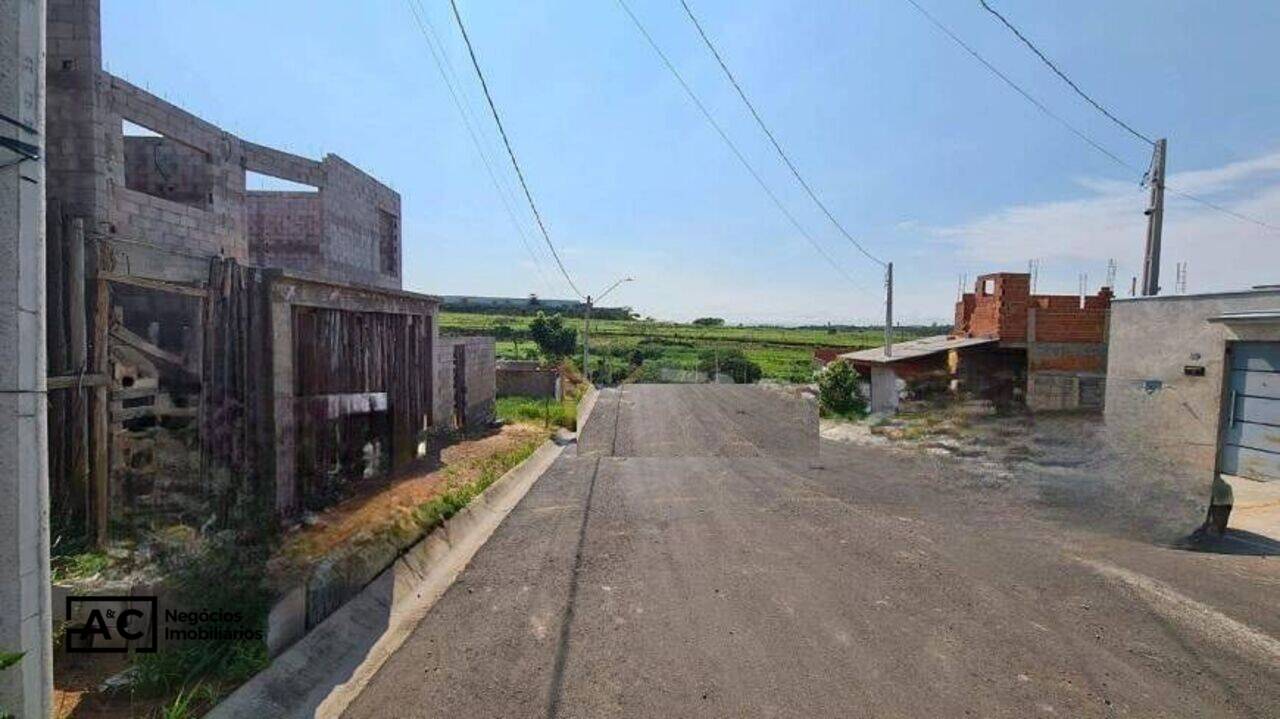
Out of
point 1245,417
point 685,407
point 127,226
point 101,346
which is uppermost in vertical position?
point 127,226

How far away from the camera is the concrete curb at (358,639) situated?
13.8 ft

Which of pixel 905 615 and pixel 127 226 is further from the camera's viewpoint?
pixel 127 226

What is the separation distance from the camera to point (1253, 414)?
387 inches

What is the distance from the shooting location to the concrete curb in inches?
166

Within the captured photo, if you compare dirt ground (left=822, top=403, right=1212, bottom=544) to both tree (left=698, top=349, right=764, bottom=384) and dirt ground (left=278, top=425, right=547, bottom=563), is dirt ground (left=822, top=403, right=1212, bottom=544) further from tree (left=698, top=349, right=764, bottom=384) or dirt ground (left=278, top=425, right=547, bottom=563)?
tree (left=698, top=349, right=764, bottom=384)

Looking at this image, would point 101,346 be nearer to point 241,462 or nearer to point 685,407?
point 241,462

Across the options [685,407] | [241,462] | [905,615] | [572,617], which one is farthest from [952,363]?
[241,462]

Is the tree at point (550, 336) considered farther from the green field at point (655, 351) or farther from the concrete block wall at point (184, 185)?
the concrete block wall at point (184, 185)

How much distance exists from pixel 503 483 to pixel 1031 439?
38.3 ft

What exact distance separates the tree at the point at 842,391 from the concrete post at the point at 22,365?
800 inches

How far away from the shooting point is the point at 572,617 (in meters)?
5.66

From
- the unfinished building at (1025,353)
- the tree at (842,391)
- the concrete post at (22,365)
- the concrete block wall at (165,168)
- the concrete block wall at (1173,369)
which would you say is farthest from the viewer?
the tree at (842,391)

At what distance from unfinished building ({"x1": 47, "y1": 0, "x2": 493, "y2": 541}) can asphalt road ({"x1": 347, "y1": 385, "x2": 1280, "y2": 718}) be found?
3062mm

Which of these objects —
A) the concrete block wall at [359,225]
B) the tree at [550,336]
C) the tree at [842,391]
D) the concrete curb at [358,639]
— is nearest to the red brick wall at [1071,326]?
the tree at [842,391]
